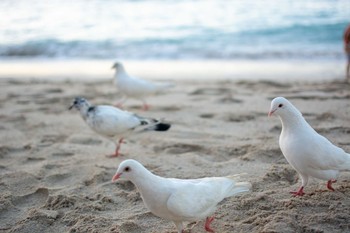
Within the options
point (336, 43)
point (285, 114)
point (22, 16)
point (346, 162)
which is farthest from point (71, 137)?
point (22, 16)

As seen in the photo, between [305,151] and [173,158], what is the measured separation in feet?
5.67

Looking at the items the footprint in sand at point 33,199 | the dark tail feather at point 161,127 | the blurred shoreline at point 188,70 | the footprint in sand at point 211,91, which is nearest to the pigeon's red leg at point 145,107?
the footprint in sand at point 211,91

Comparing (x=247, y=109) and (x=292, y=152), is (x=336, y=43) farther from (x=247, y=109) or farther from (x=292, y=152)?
(x=292, y=152)

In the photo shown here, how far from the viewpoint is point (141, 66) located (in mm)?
12078

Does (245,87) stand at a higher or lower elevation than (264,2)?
lower

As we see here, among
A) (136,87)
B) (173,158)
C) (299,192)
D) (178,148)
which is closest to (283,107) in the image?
(299,192)

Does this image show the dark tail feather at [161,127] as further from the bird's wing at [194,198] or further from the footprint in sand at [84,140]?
the bird's wing at [194,198]

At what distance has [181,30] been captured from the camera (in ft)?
55.4

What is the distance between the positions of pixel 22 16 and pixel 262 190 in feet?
65.2

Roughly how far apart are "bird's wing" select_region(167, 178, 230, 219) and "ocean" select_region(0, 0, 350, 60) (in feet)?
30.5

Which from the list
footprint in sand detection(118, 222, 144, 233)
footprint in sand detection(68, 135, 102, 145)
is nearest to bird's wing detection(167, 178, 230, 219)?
footprint in sand detection(118, 222, 144, 233)

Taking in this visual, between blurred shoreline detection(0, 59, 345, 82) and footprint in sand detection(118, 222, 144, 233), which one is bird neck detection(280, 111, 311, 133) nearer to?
footprint in sand detection(118, 222, 144, 233)

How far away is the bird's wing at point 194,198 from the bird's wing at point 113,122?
2.31 meters

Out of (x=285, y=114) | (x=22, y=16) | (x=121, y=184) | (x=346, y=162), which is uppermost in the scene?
(x=22, y=16)
